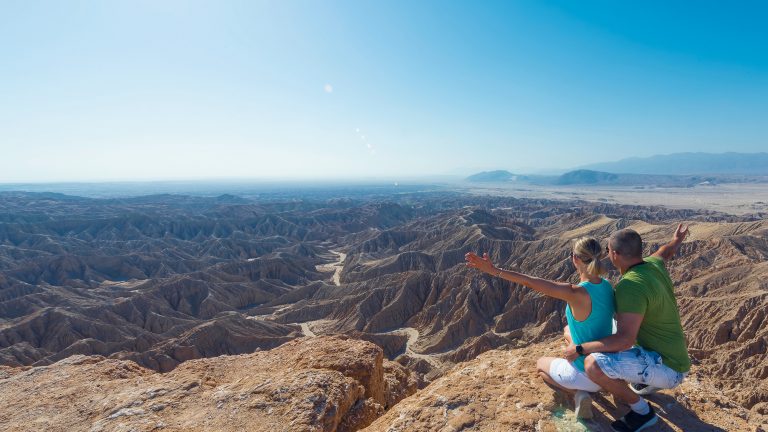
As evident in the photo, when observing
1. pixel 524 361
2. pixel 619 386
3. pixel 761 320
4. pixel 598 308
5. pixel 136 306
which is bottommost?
pixel 136 306

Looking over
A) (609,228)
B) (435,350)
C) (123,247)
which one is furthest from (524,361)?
(123,247)

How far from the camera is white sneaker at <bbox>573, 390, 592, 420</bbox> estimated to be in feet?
14.8

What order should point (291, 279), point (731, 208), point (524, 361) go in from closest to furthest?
point (524, 361) → point (291, 279) → point (731, 208)

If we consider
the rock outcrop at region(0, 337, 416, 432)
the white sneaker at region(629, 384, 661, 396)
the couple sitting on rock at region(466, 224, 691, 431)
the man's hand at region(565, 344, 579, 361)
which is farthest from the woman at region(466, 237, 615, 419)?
the rock outcrop at region(0, 337, 416, 432)

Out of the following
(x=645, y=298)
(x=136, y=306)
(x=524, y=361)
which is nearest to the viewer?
(x=645, y=298)

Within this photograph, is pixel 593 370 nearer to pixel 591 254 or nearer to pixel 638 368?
pixel 638 368

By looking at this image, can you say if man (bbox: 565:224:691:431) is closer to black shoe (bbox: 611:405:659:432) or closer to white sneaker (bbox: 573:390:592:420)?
black shoe (bbox: 611:405:659:432)

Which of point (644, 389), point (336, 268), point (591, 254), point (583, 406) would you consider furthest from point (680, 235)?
point (336, 268)

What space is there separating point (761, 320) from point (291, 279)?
58744mm

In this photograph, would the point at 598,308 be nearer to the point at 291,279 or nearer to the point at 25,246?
the point at 291,279

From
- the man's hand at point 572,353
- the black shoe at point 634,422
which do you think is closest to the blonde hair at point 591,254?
the man's hand at point 572,353

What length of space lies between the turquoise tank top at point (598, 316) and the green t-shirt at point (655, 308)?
135 millimetres

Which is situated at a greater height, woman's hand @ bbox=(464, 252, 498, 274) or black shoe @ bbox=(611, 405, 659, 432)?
woman's hand @ bbox=(464, 252, 498, 274)

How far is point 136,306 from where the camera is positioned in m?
48.2
